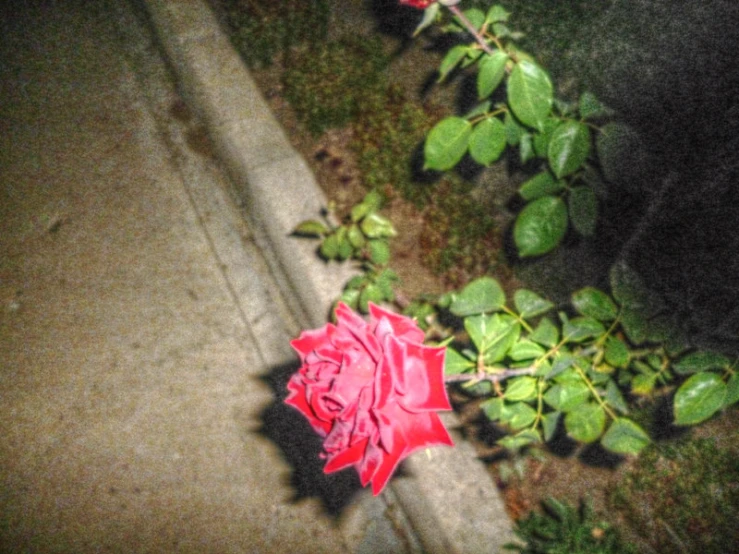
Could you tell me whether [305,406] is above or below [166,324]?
above

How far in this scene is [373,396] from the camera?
2.38 feet

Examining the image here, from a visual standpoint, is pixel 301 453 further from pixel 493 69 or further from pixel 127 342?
pixel 493 69

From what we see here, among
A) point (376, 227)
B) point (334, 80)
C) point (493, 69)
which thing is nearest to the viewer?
point (493, 69)

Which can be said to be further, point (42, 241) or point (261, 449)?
point (42, 241)

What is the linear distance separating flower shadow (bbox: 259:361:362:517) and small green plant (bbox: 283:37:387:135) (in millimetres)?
1303

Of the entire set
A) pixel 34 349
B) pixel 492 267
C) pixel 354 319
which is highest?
pixel 354 319

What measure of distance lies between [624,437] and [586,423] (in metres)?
0.08

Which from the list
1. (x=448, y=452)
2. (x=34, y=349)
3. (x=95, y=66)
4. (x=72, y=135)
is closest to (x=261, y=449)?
(x=448, y=452)

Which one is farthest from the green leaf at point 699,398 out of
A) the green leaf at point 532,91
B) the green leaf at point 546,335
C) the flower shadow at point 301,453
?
the flower shadow at point 301,453

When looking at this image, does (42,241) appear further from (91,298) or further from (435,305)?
(435,305)

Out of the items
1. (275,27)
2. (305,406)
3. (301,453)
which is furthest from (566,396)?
(275,27)

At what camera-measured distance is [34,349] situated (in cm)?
214

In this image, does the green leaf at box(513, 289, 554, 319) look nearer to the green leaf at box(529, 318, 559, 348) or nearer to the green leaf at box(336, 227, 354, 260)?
the green leaf at box(529, 318, 559, 348)

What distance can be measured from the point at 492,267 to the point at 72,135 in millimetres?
2439
